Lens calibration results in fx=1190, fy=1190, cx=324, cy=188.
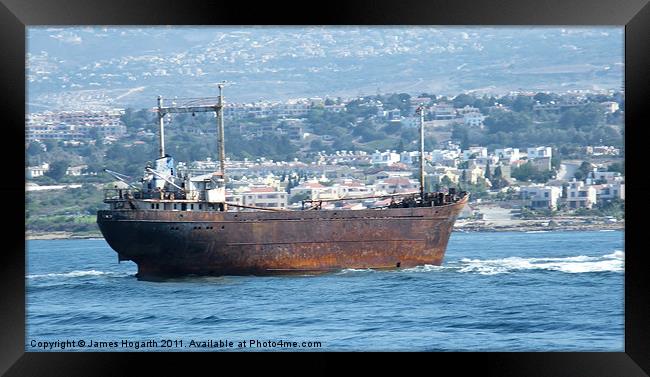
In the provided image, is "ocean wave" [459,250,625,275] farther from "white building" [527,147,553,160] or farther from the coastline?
"white building" [527,147,553,160]

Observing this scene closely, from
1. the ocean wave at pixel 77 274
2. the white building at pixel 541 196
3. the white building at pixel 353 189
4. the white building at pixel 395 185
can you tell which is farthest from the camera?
the white building at pixel 541 196

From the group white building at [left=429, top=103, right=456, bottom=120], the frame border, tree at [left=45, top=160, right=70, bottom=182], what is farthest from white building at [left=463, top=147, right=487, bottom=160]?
the frame border

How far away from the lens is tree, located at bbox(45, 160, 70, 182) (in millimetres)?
46966

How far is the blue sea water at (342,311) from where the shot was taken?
1741 centimetres

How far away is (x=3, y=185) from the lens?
36.1 ft

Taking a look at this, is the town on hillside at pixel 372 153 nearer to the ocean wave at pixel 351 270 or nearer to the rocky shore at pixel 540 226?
the rocky shore at pixel 540 226

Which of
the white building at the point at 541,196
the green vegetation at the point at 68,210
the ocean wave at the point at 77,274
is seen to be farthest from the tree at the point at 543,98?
the ocean wave at the point at 77,274

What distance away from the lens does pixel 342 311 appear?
20.5 metres

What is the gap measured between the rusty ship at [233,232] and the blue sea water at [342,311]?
306mm

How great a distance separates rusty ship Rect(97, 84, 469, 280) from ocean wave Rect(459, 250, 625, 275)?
3347mm

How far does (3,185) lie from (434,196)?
14093 mm

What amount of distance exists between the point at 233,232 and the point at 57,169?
88.9 ft
